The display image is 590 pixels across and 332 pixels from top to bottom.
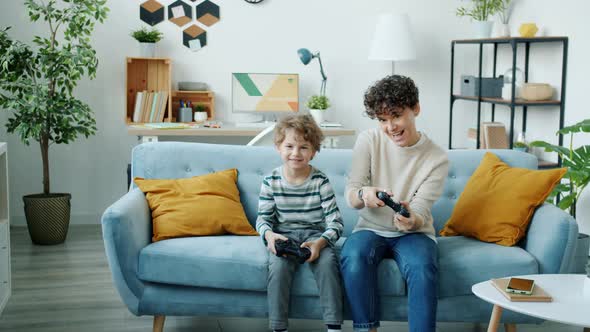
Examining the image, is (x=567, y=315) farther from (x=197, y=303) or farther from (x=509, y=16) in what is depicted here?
(x=509, y=16)

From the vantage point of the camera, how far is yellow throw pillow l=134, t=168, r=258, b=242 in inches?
108

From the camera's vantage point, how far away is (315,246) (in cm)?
246

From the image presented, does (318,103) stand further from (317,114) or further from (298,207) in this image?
(298,207)

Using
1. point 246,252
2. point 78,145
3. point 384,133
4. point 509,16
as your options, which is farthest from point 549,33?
point 78,145

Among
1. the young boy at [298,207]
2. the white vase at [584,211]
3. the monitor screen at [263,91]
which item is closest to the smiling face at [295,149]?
the young boy at [298,207]

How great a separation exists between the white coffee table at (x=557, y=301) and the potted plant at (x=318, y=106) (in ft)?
9.38

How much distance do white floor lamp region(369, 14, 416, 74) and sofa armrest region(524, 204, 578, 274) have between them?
2477mm

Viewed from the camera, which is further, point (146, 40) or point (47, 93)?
point (146, 40)

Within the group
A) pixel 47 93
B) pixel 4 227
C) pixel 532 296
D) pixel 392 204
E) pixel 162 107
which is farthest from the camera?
pixel 162 107

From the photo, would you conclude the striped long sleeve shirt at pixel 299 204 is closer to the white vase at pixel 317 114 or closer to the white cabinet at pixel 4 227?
the white cabinet at pixel 4 227

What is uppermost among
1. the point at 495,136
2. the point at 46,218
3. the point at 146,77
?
the point at 146,77

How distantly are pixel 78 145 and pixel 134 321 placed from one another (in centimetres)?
226

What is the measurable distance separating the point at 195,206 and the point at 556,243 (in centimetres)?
133

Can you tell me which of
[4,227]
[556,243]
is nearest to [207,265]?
[4,227]
